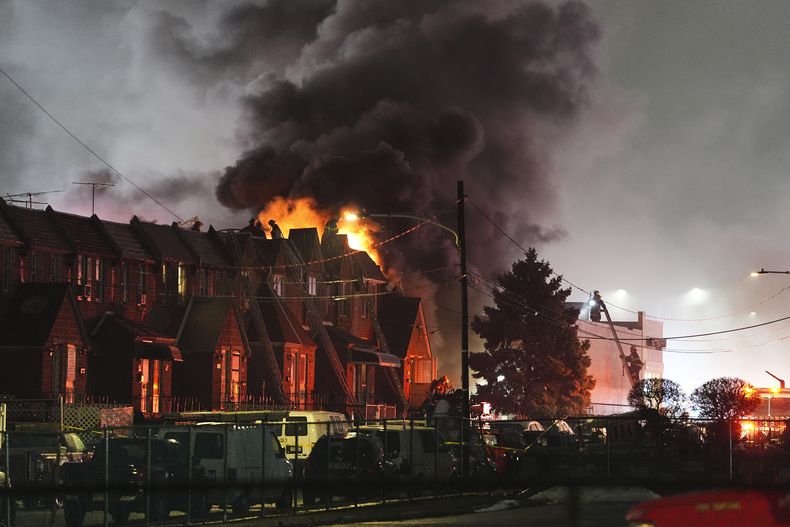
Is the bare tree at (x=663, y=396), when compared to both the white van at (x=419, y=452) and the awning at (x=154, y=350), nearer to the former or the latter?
the awning at (x=154, y=350)

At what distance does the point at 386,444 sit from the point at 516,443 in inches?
486

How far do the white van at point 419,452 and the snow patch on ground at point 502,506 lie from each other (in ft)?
8.41

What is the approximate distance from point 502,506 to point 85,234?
32.4m

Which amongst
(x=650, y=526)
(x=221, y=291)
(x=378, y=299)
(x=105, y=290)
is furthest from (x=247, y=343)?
(x=650, y=526)

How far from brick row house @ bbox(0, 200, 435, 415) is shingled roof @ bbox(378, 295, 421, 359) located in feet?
8.16

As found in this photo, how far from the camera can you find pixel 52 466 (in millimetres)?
28266

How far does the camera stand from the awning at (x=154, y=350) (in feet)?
174

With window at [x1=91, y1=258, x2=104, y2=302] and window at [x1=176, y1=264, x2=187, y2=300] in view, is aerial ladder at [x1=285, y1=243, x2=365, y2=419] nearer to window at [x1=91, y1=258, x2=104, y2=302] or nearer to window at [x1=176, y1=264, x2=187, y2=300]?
window at [x1=176, y1=264, x2=187, y2=300]

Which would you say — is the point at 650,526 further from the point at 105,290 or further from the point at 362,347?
the point at 362,347

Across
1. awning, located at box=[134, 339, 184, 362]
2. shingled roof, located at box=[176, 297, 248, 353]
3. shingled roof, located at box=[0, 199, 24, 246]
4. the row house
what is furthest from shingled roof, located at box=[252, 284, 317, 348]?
shingled roof, located at box=[0, 199, 24, 246]

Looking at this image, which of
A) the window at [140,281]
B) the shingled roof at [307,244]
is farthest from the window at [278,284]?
the window at [140,281]

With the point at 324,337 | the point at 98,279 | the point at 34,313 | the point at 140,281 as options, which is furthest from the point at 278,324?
the point at 34,313

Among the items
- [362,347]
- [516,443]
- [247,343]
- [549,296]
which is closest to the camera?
[516,443]

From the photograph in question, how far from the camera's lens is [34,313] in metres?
→ 49.5
